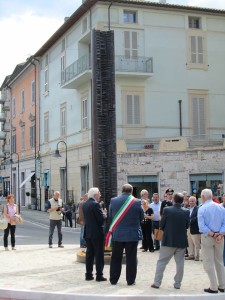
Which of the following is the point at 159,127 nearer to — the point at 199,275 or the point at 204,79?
the point at 204,79

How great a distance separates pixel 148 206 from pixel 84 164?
57.2 ft

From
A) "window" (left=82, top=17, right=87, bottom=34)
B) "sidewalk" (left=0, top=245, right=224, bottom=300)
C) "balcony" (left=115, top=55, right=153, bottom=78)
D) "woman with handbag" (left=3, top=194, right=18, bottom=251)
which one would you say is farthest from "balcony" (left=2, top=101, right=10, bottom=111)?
"sidewalk" (left=0, top=245, right=224, bottom=300)

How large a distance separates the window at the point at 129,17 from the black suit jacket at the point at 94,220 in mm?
22834

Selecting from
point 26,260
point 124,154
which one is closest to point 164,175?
point 124,154

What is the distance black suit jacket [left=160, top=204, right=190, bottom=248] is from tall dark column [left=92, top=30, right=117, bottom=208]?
390cm

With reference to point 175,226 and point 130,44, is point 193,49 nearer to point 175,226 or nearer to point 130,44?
point 130,44

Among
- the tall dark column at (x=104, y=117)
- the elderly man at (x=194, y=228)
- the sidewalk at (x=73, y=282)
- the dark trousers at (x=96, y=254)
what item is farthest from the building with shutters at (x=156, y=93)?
the dark trousers at (x=96, y=254)

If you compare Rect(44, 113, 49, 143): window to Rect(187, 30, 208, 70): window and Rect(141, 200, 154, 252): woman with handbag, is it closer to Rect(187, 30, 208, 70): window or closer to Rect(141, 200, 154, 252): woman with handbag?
Rect(187, 30, 208, 70): window

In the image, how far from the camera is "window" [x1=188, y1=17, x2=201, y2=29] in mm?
32062

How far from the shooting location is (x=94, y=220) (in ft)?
31.6

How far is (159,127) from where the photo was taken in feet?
101

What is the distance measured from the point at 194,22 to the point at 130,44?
194 inches

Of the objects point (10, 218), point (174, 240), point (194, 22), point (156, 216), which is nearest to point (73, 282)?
point (174, 240)

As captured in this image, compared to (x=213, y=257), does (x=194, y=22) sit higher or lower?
higher
